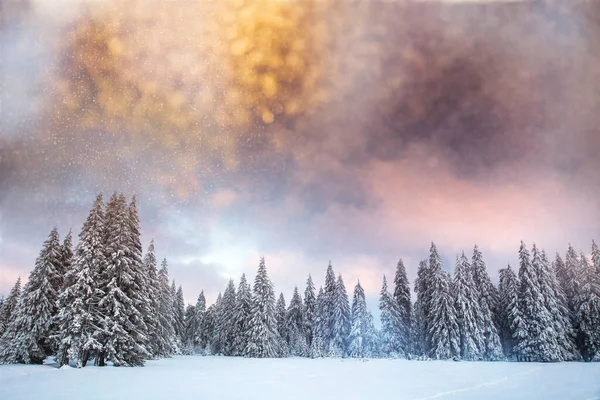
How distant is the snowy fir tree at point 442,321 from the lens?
3962 cm

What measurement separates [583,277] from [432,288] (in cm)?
1601

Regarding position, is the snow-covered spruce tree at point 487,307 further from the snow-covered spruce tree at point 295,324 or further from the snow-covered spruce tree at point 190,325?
the snow-covered spruce tree at point 190,325

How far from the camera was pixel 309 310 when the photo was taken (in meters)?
63.0

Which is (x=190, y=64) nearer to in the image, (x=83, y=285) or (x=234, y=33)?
(x=234, y=33)

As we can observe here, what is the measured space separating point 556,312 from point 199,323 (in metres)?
62.1

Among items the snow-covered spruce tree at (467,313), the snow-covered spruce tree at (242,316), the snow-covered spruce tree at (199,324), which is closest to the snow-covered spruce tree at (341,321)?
the snow-covered spruce tree at (242,316)

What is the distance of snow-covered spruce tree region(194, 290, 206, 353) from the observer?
70363mm

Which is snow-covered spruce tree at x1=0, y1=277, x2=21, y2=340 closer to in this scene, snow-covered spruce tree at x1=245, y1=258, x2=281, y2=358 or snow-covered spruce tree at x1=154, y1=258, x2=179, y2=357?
snow-covered spruce tree at x1=154, y1=258, x2=179, y2=357

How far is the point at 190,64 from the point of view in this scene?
10375mm

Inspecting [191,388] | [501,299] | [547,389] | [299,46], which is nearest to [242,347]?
[501,299]

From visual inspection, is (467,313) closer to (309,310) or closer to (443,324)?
(443,324)

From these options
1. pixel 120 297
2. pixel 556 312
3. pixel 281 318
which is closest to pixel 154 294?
pixel 120 297

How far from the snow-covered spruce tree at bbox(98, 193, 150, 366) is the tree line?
0.09 meters

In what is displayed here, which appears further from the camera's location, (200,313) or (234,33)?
(200,313)
